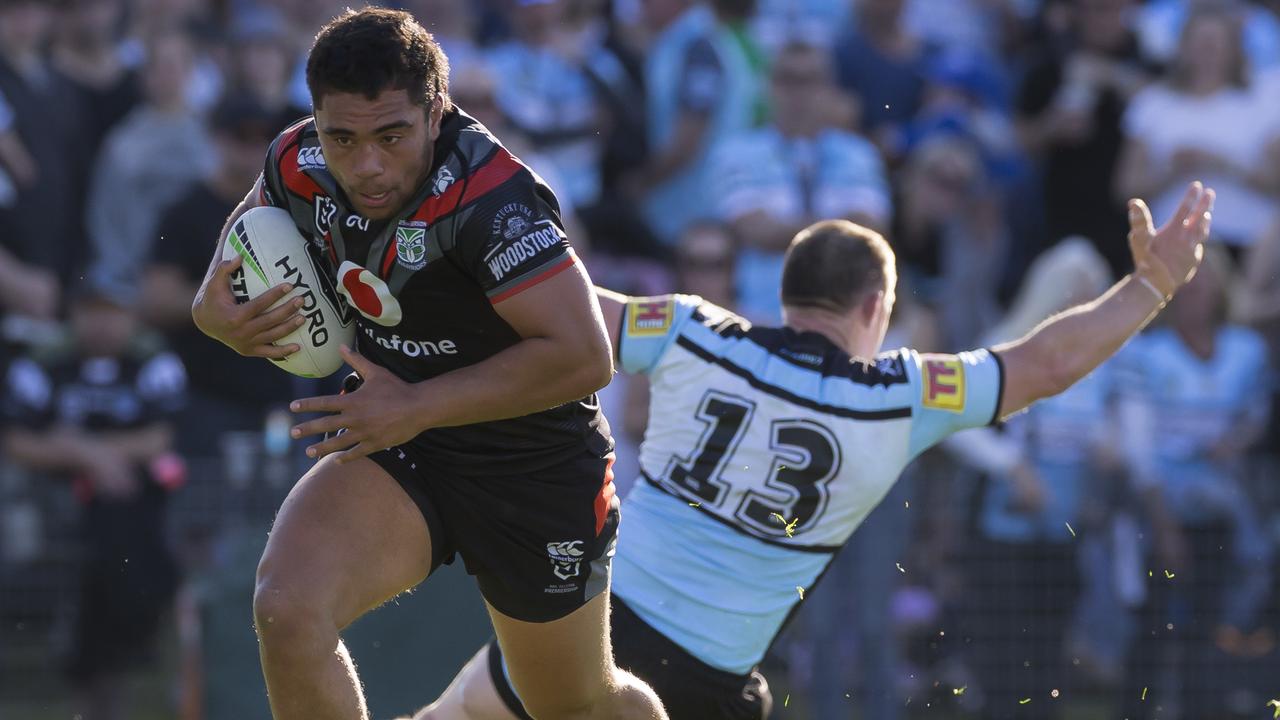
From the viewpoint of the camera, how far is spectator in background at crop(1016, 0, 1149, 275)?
10.4 metres

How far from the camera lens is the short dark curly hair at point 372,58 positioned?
439 centimetres

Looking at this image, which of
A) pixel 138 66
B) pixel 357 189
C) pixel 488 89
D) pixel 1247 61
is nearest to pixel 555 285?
pixel 357 189

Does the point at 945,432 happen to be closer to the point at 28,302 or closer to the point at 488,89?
the point at 488,89

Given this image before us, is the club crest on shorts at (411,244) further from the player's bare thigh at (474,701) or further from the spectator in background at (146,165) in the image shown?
the spectator in background at (146,165)

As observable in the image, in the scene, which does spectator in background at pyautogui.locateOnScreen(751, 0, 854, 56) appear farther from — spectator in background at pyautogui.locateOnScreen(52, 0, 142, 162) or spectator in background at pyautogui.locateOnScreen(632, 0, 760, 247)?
spectator in background at pyautogui.locateOnScreen(52, 0, 142, 162)

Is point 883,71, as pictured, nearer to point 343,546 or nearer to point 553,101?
point 553,101

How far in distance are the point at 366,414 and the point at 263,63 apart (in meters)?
6.13

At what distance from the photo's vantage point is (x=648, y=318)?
5.85 meters

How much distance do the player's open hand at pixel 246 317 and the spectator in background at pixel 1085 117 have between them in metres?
6.71

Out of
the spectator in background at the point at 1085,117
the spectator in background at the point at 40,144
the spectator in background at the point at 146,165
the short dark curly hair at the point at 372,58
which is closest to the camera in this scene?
the short dark curly hair at the point at 372,58

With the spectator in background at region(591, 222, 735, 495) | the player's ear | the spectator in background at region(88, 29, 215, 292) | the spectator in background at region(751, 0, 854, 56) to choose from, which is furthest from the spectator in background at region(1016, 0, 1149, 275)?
the player's ear

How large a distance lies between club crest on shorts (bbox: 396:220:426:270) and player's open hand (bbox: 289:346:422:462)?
1.11 ft

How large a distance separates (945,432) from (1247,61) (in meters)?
5.67

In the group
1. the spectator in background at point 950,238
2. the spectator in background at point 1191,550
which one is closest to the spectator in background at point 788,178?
the spectator in background at point 950,238
